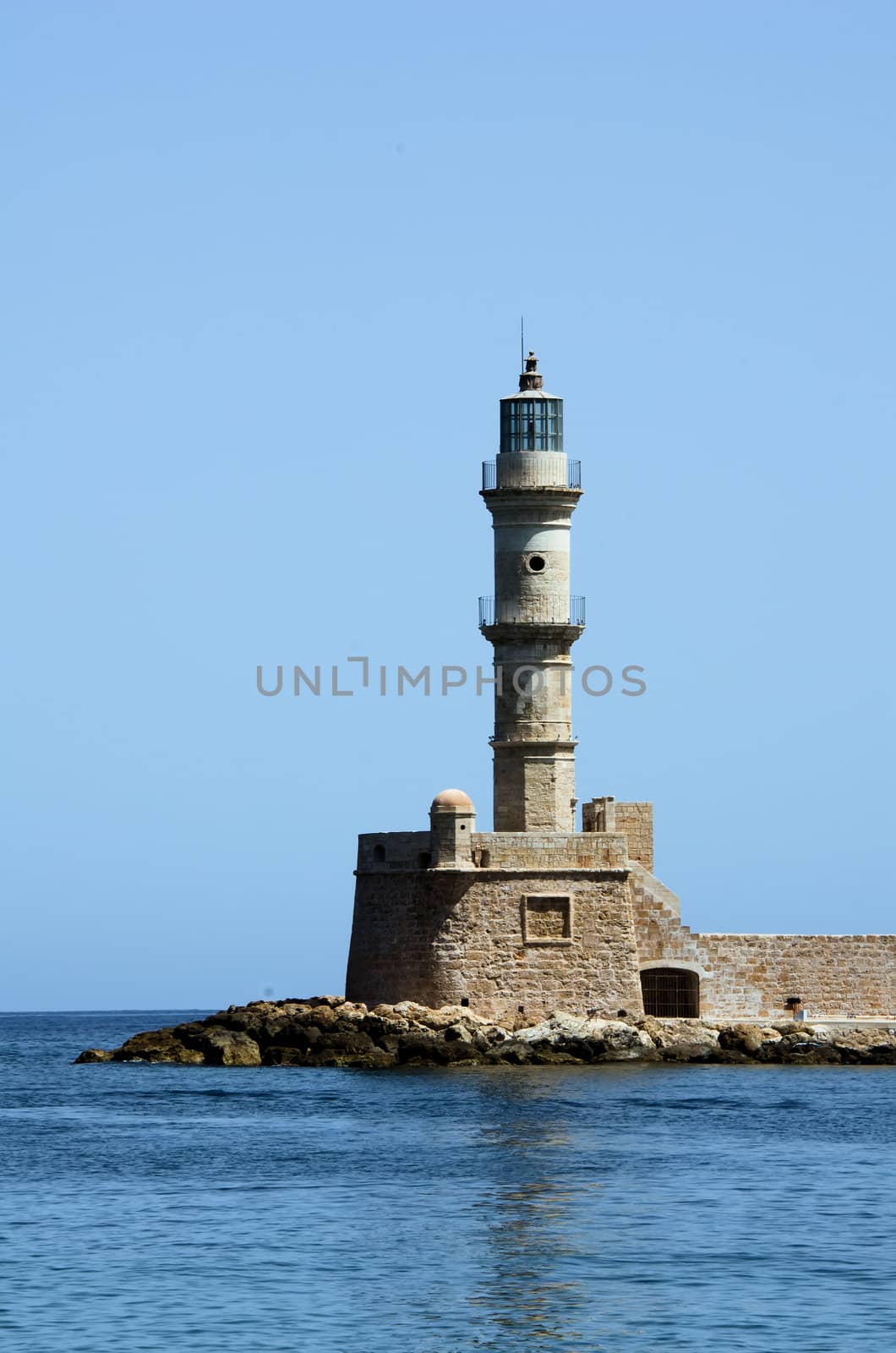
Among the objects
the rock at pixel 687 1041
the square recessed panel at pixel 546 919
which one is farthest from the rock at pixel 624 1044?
the square recessed panel at pixel 546 919

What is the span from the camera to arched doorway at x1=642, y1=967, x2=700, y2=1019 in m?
44.0

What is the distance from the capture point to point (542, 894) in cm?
4250

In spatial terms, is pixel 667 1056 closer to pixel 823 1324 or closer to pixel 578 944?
pixel 578 944

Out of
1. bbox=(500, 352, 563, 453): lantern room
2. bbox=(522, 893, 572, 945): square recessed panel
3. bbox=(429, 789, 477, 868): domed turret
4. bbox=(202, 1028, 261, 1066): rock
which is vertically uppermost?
bbox=(500, 352, 563, 453): lantern room

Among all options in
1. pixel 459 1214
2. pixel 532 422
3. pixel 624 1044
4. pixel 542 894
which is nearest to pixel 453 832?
pixel 542 894

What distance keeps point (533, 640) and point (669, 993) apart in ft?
22.8

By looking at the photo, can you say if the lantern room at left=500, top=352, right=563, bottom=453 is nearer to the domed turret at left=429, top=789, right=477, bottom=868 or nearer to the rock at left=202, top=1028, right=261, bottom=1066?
the domed turret at left=429, top=789, right=477, bottom=868

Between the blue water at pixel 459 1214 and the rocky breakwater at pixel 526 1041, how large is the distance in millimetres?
828

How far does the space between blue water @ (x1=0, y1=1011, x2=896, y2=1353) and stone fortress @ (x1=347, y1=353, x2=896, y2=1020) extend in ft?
7.23

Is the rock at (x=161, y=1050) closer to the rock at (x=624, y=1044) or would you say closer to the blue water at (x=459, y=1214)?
the blue water at (x=459, y=1214)

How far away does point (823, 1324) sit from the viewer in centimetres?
2100

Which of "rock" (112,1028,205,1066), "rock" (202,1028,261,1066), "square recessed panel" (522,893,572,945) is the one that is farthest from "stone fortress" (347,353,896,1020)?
"rock" (112,1028,205,1066)

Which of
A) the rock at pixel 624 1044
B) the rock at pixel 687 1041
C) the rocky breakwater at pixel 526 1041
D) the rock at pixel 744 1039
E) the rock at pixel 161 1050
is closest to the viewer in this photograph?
the rocky breakwater at pixel 526 1041

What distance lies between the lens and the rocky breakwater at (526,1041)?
41656mm
